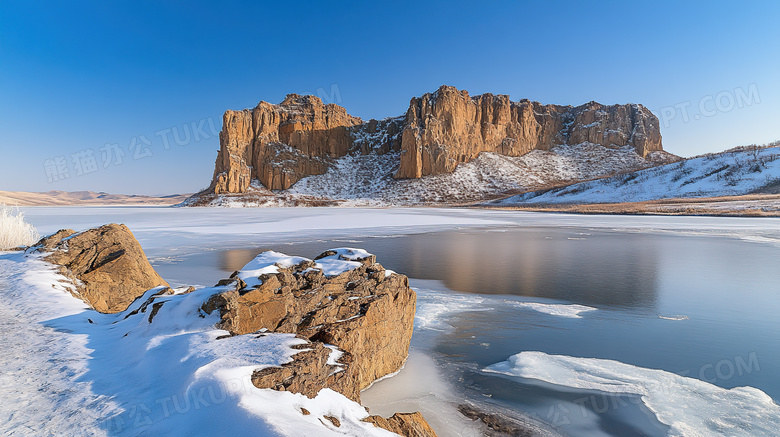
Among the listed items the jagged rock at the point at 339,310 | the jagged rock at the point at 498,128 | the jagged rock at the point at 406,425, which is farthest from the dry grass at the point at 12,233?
the jagged rock at the point at 498,128

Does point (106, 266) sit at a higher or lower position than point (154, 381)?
higher

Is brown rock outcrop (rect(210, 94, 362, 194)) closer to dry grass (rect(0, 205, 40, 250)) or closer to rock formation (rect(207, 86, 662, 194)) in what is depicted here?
rock formation (rect(207, 86, 662, 194))

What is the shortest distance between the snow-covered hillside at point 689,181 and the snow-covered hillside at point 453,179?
22.7 metres

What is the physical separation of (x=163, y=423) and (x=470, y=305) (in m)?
6.66

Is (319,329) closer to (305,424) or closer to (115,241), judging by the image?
(305,424)

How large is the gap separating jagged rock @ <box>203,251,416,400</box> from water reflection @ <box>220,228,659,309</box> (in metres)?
4.32

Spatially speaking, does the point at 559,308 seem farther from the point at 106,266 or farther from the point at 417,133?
the point at 417,133

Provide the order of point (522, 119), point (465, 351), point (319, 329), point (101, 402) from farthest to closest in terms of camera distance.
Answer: point (522, 119) < point (465, 351) < point (319, 329) < point (101, 402)

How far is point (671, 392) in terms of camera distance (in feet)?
15.2

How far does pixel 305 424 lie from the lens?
93.4 inches

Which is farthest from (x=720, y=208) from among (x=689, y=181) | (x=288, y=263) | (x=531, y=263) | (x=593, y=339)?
(x=288, y=263)

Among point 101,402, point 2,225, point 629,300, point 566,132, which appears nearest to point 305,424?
point 101,402

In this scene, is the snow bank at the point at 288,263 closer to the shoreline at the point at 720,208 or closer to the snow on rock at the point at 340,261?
the snow on rock at the point at 340,261

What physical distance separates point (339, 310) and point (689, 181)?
69531mm
